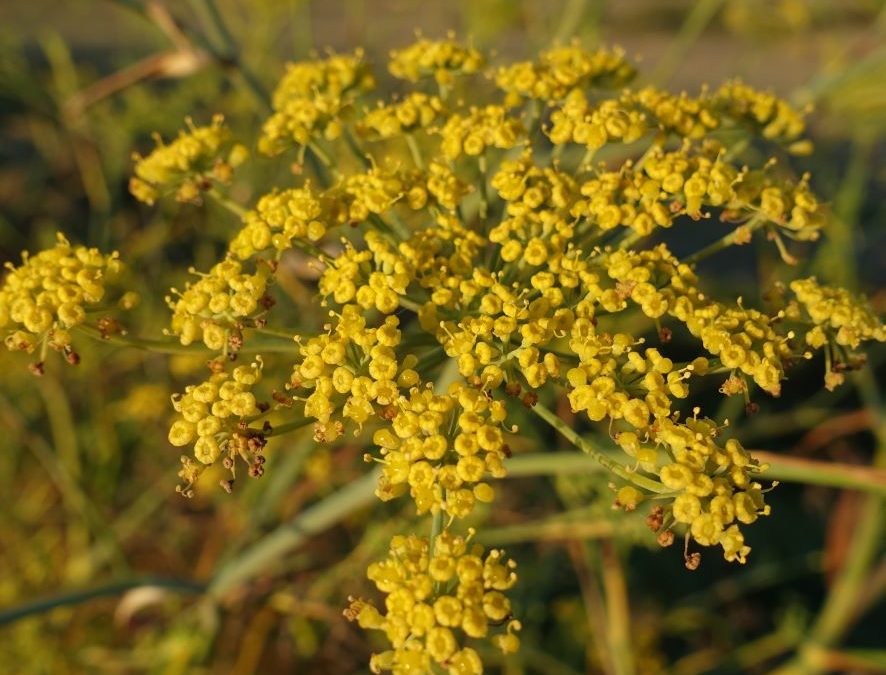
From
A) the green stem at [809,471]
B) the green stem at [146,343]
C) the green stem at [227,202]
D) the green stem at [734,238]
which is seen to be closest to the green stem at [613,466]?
the green stem at [809,471]

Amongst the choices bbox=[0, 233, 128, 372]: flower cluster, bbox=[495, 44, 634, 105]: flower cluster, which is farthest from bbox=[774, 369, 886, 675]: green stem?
bbox=[0, 233, 128, 372]: flower cluster

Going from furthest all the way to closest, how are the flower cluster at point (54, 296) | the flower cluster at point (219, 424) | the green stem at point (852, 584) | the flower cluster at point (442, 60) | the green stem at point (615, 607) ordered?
1. the green stem at point (852, 584)
2. the green stem at point (615, 607)
3. the flower cluster at point (442, 60)
4. the flower cluster at point (54, 296)
5. the flower cluster at point (219, 424)

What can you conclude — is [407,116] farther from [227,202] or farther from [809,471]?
[809,471]

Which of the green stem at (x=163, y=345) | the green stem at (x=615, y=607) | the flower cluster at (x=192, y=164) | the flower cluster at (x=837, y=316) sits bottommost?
the green stem at (x=615, y=607)

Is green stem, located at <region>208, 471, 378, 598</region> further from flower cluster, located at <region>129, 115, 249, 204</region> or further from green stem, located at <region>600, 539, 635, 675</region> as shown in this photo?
green stem, located at <region>600, 539, 635, 675</region>

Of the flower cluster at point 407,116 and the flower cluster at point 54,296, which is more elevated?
the flower cluster at point 407,116

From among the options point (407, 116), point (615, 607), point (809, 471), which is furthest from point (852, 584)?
point (407, 116)

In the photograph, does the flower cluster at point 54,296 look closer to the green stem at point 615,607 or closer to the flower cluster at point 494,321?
the flower cluster at point 494,321

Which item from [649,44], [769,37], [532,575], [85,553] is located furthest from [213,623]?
[649,44]
